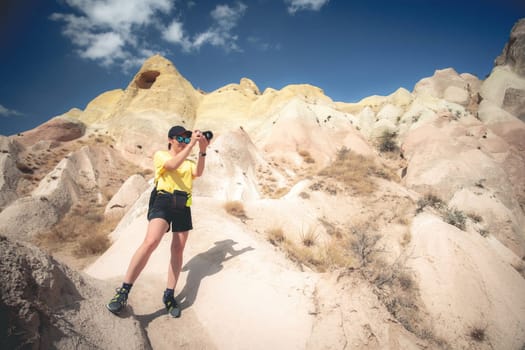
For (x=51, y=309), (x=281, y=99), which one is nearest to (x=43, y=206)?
(x=51, y=309)

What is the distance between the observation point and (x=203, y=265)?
11.2 feet

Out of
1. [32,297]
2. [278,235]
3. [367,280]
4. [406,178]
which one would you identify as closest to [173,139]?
[32,297]

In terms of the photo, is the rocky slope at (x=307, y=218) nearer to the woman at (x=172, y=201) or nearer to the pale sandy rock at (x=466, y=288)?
the pale sandy rock at (x=466, y=288)

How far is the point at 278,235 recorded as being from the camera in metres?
5.54

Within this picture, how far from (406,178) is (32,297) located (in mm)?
15734

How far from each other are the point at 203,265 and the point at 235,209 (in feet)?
8.72

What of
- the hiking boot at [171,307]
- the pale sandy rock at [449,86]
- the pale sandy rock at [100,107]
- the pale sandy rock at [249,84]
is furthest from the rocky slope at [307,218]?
the pale sandy rock at [249,84]

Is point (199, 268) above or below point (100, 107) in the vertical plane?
below

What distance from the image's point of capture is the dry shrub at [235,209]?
19.2 feet

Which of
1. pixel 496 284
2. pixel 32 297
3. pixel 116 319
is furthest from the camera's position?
pixel 496 284

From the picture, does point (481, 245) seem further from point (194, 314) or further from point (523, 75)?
point (523, 75)

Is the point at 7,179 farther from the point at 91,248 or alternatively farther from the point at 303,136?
the point at 303,136

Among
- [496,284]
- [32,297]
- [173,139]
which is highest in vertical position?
[173,139]

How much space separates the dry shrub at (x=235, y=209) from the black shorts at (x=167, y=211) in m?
3.29
